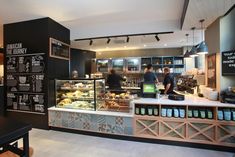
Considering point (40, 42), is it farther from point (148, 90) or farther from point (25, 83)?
point (148, 90)

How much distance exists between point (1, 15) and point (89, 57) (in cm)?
467

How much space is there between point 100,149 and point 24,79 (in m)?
3.05

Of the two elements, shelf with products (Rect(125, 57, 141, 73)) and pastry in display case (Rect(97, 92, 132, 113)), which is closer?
pastry in display case (Rect(97, 92, 132, 113))

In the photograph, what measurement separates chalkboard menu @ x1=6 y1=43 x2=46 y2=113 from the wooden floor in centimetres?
109

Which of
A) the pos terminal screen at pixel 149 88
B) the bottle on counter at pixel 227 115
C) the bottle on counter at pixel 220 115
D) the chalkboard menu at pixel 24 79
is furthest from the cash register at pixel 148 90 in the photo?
the chalkboard menu at pixel 24 79

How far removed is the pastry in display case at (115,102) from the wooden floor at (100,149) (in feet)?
2.42

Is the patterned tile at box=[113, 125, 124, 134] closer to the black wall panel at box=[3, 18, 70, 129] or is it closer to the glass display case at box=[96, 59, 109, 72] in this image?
the black wall panel at box=[3, 18, 70, 129]

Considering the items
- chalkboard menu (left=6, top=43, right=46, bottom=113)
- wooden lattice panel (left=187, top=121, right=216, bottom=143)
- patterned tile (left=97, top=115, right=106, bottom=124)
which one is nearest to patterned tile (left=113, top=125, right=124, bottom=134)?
patterned tile (left=97, top=115, right=106, bottom=124)

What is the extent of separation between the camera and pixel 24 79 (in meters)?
4.48

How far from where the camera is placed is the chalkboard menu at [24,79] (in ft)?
14.1

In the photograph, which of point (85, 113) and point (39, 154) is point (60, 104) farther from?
point (39, 154)

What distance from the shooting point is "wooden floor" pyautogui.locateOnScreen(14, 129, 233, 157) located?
295 cm

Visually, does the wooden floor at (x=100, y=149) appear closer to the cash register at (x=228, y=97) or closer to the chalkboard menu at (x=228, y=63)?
the cash register at (x=228, y=97)

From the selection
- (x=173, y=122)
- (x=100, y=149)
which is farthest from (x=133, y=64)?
(x=100, y=149)
